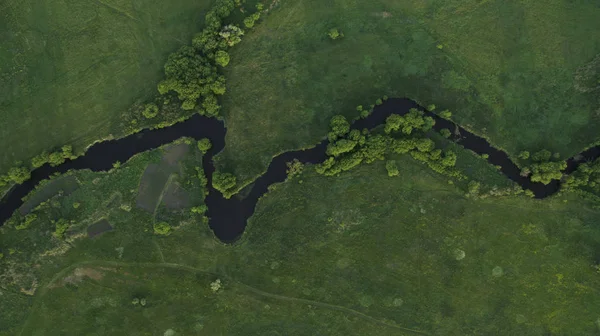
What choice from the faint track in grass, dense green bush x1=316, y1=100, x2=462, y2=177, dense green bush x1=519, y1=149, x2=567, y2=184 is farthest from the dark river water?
the faint track in grass

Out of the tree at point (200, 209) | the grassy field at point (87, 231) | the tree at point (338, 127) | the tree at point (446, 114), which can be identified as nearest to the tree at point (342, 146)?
the tree at point (338, 127)

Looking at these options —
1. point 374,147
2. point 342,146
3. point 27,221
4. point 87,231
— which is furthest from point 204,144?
point 27,221

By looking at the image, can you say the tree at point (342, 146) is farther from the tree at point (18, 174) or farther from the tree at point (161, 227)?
the tree at point (18, 174)

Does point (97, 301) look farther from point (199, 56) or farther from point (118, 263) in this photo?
point (199, 56)

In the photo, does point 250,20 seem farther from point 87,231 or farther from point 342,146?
point 87,231

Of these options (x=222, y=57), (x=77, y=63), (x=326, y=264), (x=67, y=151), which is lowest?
(x=326, y=264)

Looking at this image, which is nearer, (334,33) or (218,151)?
(334,33)

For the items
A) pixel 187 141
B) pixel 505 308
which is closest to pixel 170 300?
pixel 187 141
